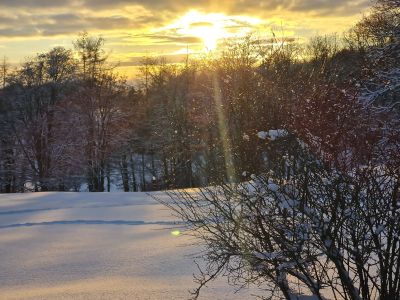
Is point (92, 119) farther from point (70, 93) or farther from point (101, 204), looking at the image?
point (101, 204)

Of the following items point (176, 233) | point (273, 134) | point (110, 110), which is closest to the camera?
point (273, 134)

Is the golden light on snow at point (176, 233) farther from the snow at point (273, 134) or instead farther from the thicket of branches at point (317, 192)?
the snow at point (273, 134)

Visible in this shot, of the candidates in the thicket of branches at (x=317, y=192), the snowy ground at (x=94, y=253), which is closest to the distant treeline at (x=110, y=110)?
the snowy ground at (x=94, y=253)

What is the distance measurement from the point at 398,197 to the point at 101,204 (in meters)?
10.3

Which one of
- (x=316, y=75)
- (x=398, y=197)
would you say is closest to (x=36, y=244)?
(x=316, y=75)

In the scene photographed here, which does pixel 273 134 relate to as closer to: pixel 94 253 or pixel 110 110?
pixel 94 253

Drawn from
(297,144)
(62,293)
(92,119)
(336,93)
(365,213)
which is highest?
(92,119)

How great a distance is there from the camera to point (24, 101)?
33406 millimetres

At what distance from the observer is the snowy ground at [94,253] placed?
6434 millimetres

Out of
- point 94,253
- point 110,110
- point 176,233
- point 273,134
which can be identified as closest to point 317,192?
point 273,134

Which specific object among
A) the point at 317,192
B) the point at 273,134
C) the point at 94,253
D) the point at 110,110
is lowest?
the point at 94,253

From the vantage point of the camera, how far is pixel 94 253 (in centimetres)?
849

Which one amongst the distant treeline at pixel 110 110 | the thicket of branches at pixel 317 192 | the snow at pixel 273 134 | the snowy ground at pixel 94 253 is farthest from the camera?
the distant treeline at pixel 110 110

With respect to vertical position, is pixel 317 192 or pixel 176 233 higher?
pixel 317 192
